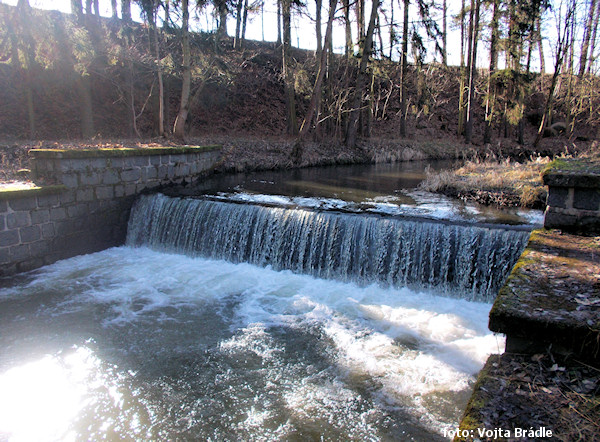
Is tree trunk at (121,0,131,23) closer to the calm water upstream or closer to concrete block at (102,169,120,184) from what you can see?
concrete block at (102,169,120,184)

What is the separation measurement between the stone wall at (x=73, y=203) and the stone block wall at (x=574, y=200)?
794 cm

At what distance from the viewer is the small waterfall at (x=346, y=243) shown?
6613 millimetres

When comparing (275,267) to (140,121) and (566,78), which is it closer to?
(140,121)

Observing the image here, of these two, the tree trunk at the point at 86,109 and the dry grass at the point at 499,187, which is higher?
the tree trunk at the point at 86,109

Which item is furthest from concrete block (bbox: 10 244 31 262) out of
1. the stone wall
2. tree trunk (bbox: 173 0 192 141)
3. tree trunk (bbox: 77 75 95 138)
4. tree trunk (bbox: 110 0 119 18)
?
tree trunk (bbox: 110 0 119 18)

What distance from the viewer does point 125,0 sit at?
671 inches

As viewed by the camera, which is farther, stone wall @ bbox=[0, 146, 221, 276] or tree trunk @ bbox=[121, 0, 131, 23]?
tree trunk @ bbox=[121, 0, 131, 23]

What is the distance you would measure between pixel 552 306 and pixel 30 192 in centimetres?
802

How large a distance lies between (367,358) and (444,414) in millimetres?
1108

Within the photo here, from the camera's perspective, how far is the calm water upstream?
388 cm

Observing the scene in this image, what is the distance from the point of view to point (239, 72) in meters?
23.2

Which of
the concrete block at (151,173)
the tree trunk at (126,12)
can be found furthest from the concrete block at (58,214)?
the tree trunk at (126,12)

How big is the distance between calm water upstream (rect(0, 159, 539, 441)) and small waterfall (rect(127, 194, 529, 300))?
2 cm

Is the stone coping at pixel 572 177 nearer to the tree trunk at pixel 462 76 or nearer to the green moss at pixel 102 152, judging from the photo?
the green moss at pixel 102 152
